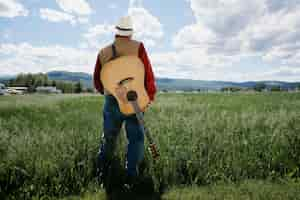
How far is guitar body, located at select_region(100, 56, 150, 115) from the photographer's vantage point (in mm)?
4066

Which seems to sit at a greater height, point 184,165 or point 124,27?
point 124,27

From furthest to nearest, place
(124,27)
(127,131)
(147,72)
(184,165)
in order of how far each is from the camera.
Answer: (184,165) < (127,131) < (147,72) < (124,27)

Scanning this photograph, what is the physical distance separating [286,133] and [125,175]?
369 centimetres

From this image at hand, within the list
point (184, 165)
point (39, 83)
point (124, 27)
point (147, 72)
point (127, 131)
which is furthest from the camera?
point (39, 83)

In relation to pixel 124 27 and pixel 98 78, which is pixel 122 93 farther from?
pixel 124 27

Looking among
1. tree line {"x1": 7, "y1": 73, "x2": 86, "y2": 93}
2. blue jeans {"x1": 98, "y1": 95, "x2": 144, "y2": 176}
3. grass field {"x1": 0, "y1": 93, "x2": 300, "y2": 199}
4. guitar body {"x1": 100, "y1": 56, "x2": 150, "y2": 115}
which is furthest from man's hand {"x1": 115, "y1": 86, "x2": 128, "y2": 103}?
tree line {"x1": 7, "y1": 73, "x2": 86, "y2": 93}

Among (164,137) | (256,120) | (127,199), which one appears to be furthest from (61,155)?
(256,120)

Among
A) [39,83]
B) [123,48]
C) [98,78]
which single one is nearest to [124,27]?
[123,48]

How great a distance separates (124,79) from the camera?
4.10m

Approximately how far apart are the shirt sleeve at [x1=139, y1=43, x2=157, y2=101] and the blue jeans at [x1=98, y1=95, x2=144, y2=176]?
17.7 inches

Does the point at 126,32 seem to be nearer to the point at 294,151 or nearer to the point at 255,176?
the point at 255,176

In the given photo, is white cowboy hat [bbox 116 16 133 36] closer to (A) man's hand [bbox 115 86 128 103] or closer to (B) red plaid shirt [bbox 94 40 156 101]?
(B) red plaid shirt [bbox 94 40 156 101]

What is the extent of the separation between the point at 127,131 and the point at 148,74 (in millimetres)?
912

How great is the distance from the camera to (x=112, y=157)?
16.3 feet
